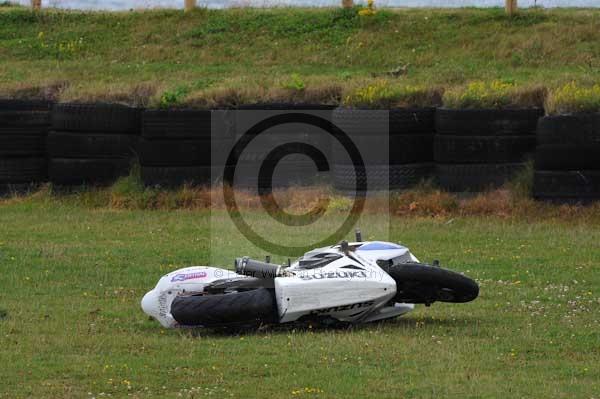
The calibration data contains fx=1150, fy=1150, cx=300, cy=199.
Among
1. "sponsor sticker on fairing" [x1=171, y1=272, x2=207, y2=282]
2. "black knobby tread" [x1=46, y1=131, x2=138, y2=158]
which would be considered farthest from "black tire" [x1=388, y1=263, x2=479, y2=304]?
"black knobby tread" [x1=46, y1=131, x2=138, y2=158]

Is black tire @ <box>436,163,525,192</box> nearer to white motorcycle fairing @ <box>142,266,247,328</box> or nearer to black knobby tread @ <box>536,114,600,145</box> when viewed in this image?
black knobby tread @ <box>536,114,600,145</box>

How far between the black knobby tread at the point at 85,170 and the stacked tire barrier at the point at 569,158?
615cm

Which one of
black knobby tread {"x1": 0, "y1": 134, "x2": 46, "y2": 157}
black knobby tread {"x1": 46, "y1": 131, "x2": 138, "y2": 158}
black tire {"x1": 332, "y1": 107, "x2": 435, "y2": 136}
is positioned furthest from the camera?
→ black knobby tread {"x1": 0, "y1": 134, "x2": 46, "y2": 157}

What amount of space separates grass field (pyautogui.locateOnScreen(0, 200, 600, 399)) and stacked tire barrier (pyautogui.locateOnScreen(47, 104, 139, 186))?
3.89m

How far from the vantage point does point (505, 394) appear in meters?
6.73

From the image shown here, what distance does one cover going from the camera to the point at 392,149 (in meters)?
15.8

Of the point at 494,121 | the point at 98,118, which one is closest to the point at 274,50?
the point at 98,118

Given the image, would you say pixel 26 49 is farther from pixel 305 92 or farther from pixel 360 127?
pixel 360 127

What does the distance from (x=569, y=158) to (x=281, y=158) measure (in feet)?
13.5

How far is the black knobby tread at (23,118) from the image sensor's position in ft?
56.5

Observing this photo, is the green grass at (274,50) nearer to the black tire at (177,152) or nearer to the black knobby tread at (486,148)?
the black tire at (177,152)

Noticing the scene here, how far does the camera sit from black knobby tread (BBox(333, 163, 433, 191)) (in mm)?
15750

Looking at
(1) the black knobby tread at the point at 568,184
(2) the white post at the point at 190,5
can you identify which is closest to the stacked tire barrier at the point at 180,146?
(1) the black knobby tread at the point at 568,184

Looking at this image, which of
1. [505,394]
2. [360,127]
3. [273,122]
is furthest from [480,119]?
[505,394]
